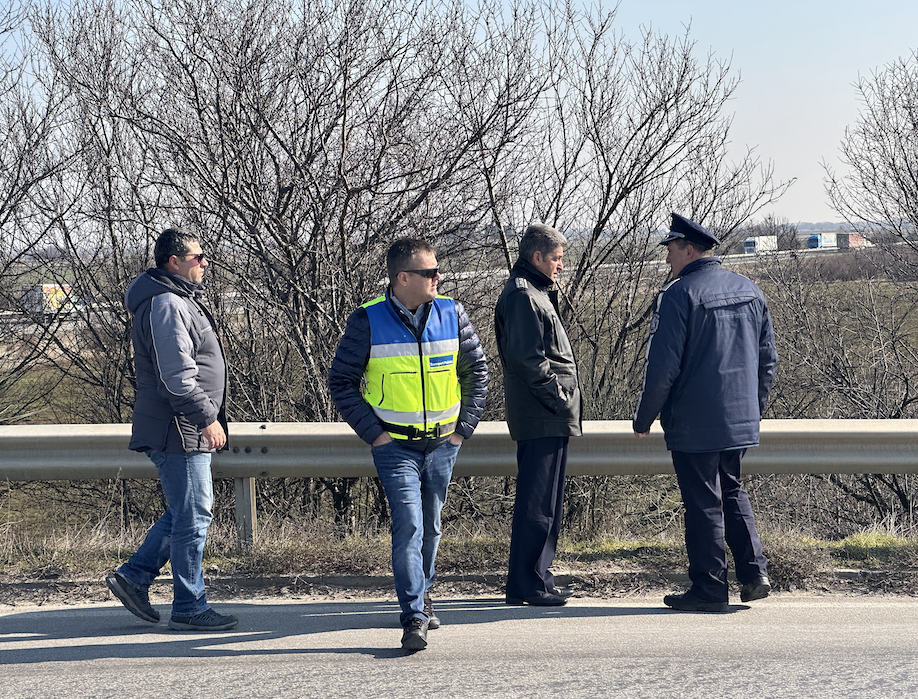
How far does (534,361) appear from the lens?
13.6 feet

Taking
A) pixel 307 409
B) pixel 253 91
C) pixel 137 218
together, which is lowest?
pixel 307 409

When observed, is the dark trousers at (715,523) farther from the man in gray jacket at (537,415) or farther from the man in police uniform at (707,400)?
the man in gray jacket at (537,415)

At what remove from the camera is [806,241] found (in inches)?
672

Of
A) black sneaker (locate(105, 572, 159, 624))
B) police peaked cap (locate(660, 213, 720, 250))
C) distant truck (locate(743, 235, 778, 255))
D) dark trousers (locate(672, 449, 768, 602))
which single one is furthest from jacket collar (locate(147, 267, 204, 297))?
distant truck (locate(743, 235, 778, 255))

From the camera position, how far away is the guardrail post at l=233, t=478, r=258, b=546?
4949 millimetres

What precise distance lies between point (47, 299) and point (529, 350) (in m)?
8.93

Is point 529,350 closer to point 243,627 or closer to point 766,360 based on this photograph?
point 766,360

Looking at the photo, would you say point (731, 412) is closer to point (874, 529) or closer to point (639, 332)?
point (874, 529)

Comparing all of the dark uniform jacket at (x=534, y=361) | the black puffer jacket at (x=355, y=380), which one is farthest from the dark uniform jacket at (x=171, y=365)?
the dark uniform jacket at (x=534, y=361)

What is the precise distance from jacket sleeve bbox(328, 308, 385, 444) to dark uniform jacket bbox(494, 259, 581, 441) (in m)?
0.70

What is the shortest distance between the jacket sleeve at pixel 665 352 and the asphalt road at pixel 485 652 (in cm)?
103

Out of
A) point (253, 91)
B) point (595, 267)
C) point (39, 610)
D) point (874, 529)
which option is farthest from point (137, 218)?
point (874, 529)

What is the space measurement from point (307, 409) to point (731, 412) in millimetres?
5513

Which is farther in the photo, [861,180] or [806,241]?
[806,241]
